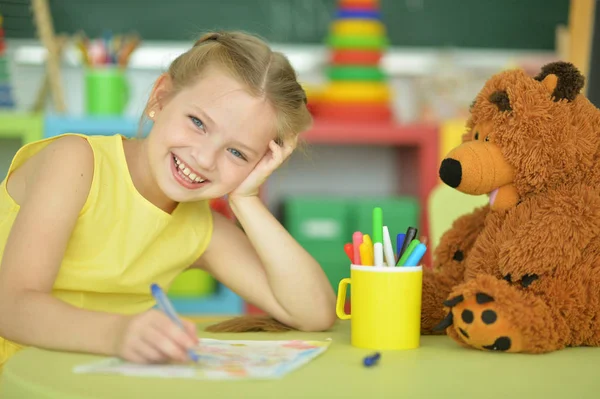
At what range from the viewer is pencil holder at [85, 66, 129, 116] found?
2.44 m

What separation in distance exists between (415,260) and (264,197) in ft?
5.57

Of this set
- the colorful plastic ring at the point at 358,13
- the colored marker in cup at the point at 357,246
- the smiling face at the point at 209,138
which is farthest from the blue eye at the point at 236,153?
the colorful plastic ring at the point at 358,13

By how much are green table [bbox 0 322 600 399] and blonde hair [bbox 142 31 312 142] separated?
41 centimetres

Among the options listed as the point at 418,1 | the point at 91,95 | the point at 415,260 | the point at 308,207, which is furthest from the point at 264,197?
the point at 415,260

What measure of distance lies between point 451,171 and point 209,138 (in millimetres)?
330

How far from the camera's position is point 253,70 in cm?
112

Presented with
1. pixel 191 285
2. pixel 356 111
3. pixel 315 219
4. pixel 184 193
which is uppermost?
pixel 356 111

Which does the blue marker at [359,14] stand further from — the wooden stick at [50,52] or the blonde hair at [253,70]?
the blonde hair at [253,70]

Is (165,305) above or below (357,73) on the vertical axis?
below

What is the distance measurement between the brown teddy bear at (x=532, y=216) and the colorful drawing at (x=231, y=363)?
0.17 metres

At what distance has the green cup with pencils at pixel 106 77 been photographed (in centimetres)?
243

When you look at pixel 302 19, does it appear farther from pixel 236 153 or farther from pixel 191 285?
pixel 236 153

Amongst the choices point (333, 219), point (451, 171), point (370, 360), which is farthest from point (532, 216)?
point (333, 219)

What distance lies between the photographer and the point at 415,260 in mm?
872
